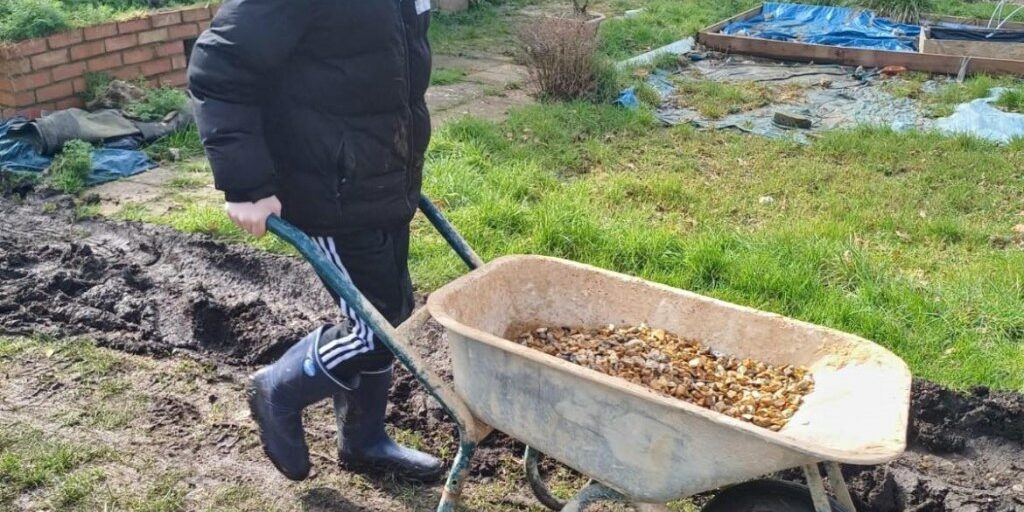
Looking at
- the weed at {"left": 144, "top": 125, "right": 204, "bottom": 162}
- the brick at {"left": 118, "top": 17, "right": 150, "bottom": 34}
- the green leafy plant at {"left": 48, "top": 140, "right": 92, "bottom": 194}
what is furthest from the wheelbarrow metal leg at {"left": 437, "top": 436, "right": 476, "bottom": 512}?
the brick at {"left": 118, "top": 17, "right": 150, "bottom": 34}

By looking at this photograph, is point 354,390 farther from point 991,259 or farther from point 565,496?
point 991,259

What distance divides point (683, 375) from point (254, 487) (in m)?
1.50

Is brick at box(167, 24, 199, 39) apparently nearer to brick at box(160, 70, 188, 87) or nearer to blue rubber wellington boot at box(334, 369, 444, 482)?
brick at box(160, 70, 188, 87)

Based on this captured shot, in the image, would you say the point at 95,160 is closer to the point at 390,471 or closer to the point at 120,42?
the point at 120,42

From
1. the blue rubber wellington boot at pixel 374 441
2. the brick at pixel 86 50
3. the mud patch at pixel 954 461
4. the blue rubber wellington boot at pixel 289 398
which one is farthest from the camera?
the brick at pixel 86 50

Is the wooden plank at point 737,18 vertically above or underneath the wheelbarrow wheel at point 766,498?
underneath

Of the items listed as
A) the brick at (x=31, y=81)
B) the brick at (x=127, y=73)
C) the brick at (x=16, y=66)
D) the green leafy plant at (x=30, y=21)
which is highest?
the green leafy plant at (x=30, y=21)

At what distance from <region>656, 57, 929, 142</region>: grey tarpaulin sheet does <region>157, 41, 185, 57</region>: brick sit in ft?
13.0

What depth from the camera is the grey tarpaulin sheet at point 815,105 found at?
7.64 metres

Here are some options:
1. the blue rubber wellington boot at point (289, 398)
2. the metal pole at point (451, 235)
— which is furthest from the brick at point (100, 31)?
the metal pole at point (451, 235)

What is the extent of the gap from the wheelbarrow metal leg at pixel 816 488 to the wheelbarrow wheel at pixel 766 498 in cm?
4

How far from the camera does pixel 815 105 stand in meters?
8.39

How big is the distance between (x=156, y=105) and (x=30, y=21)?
104 cm

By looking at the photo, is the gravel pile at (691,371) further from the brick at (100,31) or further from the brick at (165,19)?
the brick at (165,19)
